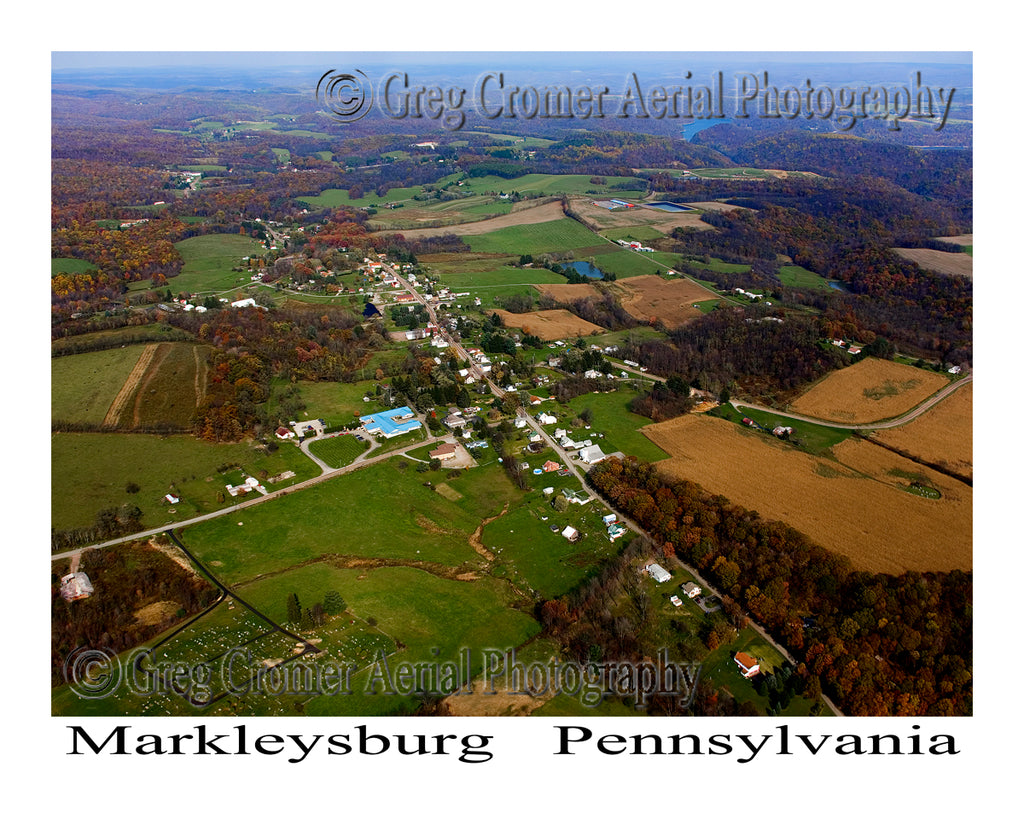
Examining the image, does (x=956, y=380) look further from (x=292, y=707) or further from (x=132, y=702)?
(x=132, y=702)

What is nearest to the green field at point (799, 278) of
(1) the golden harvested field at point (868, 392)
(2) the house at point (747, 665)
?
(1) the golden harvested field at point (868, 392)

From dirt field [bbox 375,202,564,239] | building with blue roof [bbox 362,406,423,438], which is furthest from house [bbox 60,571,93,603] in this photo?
dirt field [bbox 375,202,564,239]

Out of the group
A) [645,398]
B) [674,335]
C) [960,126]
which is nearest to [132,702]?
[645,398]

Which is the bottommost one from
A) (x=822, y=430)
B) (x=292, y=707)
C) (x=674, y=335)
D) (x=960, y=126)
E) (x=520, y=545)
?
(x=292, y=707)

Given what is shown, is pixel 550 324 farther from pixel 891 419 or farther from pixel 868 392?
pixel 891 419

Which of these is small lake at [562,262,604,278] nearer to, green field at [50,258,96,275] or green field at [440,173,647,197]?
green field at [440,173,647,197]

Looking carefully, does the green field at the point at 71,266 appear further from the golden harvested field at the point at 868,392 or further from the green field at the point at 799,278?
the green field at the point at 799,278

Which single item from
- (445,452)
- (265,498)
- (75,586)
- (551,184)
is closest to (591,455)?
(445,452)
